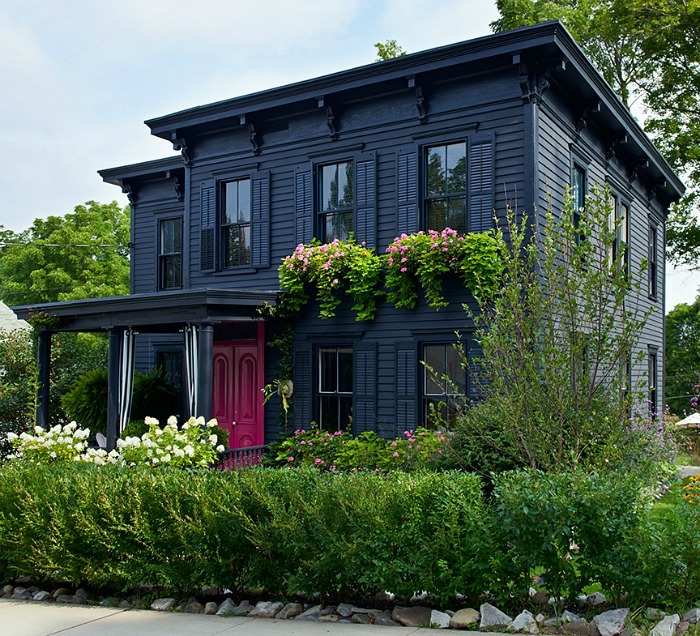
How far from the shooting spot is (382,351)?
13.1 meters

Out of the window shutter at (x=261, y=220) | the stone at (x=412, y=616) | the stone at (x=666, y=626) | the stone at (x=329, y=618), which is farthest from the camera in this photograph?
the window shutter at (x=261, y=220)

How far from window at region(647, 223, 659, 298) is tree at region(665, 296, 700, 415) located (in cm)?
1181

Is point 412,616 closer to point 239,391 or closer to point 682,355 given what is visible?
point 239,391

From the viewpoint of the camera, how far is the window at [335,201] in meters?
13.7

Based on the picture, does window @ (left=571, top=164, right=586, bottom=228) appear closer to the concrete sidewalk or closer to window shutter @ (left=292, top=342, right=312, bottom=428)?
window shutter @ (left=292, top=342, right=312, bottom=428)

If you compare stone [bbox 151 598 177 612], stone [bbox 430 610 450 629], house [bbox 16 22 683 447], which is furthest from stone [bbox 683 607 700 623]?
house [bbox 16 22 683 447]

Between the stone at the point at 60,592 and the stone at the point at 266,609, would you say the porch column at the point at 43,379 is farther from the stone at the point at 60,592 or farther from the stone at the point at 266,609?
the stone at the point at 266,609

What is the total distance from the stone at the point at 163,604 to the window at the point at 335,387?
21.8 ft

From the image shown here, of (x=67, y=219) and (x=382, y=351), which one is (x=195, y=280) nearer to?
(x=382, y=351)

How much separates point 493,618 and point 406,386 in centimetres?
691

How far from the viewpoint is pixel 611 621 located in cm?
562

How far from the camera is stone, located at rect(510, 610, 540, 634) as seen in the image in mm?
5707

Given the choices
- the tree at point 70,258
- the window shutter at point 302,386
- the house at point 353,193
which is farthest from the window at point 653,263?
the tree at point 70,258

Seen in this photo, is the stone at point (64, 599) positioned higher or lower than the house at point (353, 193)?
lower
